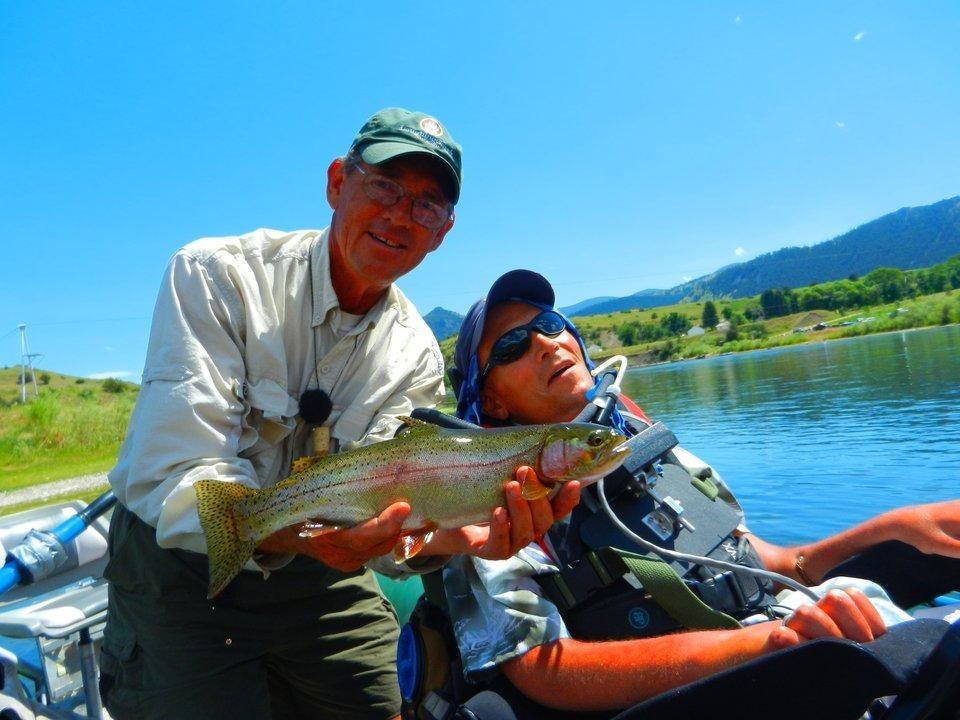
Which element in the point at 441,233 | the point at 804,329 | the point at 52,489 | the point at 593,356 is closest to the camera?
the point at 441,233

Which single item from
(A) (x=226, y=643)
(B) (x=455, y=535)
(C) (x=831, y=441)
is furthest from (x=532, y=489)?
(C) (x=831, y=441)

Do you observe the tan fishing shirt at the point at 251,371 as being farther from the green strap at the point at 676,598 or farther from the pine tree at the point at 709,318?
the pine tree at the point at 709,318

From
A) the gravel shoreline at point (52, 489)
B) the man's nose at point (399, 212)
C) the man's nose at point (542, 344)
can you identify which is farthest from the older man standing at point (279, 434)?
the gravel shoreline at point (52, 489)

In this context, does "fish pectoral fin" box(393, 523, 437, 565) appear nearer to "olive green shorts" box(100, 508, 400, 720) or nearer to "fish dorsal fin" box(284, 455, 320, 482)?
"fish dorsal fin" box(284, 455, 320, 482)

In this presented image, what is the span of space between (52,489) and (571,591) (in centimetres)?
2693

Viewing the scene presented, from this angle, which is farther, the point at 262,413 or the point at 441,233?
the point at 441,233

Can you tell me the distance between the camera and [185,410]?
343cm

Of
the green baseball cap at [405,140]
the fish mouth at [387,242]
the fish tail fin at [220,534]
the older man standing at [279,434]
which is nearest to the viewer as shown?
the fish tail fin at [220,534]

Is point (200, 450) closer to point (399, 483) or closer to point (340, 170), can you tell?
point (399, 483)

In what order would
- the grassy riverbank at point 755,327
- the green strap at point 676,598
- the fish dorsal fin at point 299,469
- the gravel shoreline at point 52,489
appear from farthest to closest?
the grassy riverbank at point 755,327
the gravel shoreline at point 52,489
the fish dorsal fin at point 299,469
the green strap at point 676,598

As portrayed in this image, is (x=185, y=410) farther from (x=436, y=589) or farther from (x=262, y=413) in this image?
(x=436, y=589)

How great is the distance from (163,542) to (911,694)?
337 cm

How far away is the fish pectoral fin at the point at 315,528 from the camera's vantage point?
3.24 meters

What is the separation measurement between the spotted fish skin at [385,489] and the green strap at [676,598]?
1.94ft
